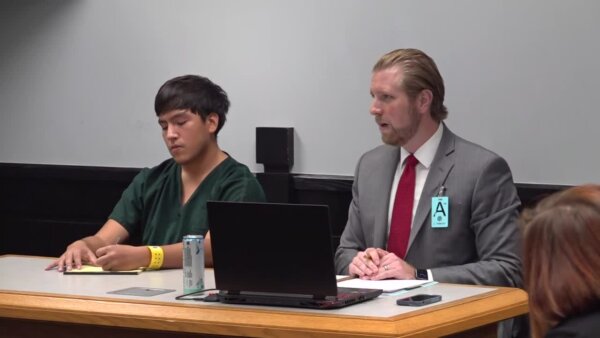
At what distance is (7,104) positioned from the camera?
5512mm

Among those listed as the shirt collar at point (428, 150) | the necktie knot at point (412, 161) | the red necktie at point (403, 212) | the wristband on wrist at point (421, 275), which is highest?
the shirt collar at point (428, 150)

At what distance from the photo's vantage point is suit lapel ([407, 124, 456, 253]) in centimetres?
365

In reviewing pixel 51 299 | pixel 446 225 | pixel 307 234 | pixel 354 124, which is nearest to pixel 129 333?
pixel 51 299

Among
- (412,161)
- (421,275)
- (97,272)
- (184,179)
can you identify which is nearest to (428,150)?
(412,161)

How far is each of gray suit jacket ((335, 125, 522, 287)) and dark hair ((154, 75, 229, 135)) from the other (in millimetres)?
722

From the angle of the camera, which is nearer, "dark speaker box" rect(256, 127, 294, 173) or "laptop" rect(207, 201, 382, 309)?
"laptop" rect(207, 201, 382, 309)

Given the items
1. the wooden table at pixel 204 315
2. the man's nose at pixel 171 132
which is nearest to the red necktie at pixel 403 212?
the wooden table at pixel 204 315

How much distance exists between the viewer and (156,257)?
360 centimetres

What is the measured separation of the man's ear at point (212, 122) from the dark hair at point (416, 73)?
2.07 feet

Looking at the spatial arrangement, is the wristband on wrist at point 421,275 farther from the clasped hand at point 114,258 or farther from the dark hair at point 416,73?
the clasped hand at point 114,258

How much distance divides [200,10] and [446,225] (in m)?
1.86

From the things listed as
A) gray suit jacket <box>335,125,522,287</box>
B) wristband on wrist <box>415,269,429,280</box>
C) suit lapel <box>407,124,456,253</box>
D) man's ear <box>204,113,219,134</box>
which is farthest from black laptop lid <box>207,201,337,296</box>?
man's ear <box>204,113,219,134</box>

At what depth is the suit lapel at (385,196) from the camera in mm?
3746

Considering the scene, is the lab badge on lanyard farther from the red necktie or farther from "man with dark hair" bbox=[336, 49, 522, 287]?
the red necktie
